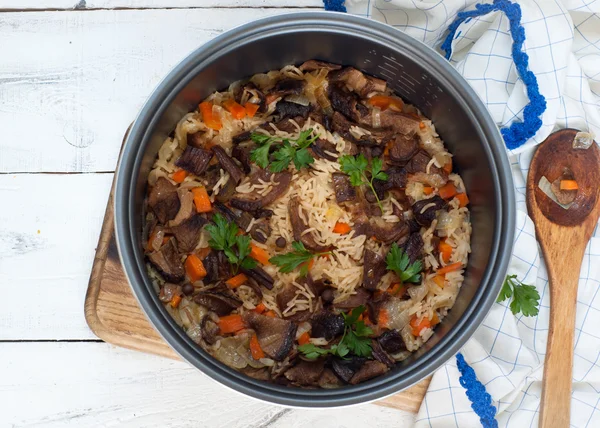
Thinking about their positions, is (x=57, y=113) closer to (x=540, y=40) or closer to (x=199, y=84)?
(x=199, y=84)

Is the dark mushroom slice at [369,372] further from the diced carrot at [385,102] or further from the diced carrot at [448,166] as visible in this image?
the diced carrot at [385,102]

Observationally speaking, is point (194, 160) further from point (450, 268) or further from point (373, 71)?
point (450, 268)

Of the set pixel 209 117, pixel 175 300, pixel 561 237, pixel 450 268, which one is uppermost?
pixel 561 237

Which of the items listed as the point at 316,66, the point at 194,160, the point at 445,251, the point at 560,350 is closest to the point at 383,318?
the point at 445,251

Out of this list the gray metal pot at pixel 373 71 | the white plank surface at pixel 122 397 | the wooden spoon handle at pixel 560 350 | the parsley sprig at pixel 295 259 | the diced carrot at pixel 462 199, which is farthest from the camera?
the white plank surface at pixel 122 397

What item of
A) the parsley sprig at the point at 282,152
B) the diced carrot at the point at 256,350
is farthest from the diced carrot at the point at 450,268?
the diced carrot at the point at 256,350

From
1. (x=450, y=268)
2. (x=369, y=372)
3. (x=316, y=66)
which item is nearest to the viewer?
(x=369, y=372)
